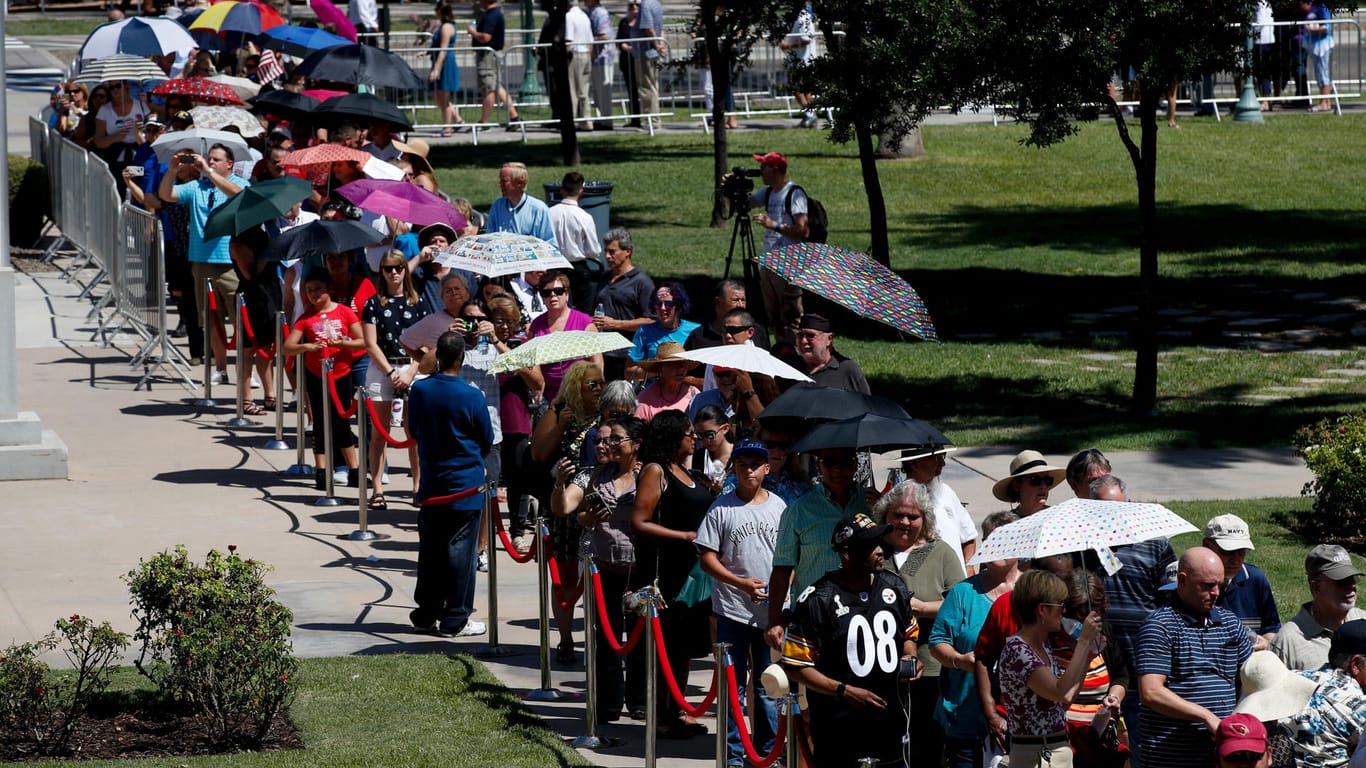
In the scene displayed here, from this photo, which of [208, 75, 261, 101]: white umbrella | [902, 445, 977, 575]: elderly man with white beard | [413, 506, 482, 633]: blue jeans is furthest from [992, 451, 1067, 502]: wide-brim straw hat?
[208, 75, 261, 101]: white umbrella

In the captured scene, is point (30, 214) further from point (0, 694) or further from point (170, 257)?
point (0, 694)

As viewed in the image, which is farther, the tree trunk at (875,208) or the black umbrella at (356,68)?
the black umbrella at (356,68)

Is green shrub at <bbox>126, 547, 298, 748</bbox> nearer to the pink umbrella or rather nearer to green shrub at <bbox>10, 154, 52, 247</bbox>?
green shrub at <bbox>10, 154, 52, 247</bbox>

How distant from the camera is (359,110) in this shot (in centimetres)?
1831

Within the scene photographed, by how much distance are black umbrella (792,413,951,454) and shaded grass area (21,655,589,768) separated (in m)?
2.07

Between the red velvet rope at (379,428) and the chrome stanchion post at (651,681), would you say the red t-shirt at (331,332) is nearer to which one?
the red velvet rope at (379,428)

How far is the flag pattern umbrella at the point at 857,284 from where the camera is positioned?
11805 mm

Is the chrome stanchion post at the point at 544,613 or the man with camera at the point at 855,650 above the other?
the man with camera at the point at 855,650

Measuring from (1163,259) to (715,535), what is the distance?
16.2 m

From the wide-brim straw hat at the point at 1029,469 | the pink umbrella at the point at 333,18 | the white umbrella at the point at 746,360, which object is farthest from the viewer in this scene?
the pink umbrella at the point at 333,18

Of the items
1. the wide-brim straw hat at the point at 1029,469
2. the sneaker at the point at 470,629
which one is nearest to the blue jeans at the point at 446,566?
the sneaker at the point at 470,629

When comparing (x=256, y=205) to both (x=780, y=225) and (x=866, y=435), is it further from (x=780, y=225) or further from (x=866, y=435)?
(x=866, y=435)

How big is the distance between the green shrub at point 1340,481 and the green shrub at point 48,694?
8237mm

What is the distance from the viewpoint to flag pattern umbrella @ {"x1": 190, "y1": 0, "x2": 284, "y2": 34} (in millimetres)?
26922
